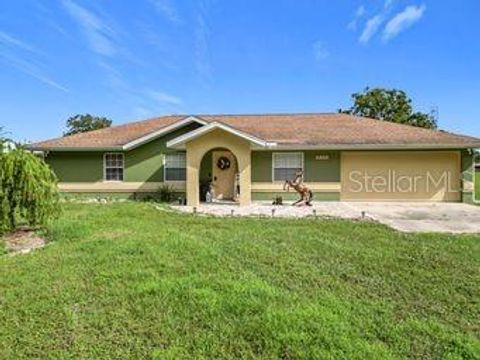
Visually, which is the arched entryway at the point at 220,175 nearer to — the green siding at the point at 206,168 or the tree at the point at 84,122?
the green siding at the point at 206,168

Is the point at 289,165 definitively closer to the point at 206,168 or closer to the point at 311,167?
the point at 311,167

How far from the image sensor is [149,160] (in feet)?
63.1

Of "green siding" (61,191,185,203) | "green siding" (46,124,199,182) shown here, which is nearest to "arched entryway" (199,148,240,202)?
"green siding" (46,124,199,182)

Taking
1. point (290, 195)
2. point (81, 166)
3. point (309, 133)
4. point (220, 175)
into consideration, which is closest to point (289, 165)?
point (290, 195)

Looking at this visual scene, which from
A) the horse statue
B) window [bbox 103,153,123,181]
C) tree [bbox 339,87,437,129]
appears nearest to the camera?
the horse statue

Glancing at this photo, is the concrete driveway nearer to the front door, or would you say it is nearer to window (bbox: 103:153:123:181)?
the front door

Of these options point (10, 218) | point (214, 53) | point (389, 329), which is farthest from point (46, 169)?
point (214, 53)

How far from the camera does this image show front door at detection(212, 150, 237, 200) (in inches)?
760

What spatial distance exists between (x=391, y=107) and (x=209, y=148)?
37.1m

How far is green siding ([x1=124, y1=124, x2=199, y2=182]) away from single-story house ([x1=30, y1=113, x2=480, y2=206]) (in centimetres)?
5

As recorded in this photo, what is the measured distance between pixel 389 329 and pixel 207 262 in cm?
328

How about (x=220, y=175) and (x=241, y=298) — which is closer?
(x=241, y=298)

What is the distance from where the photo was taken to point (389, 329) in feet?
15.1

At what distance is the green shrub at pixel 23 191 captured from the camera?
31.2 feet
